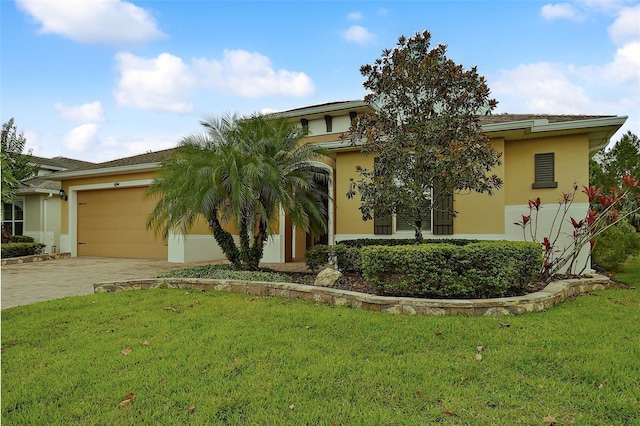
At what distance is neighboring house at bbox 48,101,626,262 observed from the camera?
9.06m

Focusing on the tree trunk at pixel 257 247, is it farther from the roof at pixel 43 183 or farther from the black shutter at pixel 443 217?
the roof at pixel 43 183

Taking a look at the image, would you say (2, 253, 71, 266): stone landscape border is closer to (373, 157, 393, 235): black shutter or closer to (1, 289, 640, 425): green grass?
(1, 289, 640, 425): green grass

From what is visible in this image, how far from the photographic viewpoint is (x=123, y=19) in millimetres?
6953

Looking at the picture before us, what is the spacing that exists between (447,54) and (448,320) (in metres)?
5.14

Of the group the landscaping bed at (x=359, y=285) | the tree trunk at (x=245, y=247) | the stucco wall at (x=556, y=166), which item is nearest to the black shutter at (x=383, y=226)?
the landscaping bed at (x=359, y=285)

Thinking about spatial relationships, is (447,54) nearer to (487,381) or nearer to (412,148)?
(412,148)

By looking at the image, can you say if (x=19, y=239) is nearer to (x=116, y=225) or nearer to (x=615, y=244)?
(x=116, y=225)

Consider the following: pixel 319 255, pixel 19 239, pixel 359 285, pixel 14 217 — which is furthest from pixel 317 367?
pixel 14 217

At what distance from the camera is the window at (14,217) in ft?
59.6

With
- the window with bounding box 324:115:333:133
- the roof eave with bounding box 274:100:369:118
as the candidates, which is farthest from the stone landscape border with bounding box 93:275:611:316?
the window with bounding box 324:115:333:133

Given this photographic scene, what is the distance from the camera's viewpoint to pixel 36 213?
17.7m

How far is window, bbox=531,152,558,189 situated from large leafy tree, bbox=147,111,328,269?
5394 mm

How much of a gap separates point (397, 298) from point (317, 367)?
2321 millimetres

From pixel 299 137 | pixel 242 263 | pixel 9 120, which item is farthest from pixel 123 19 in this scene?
pixel 9 120
